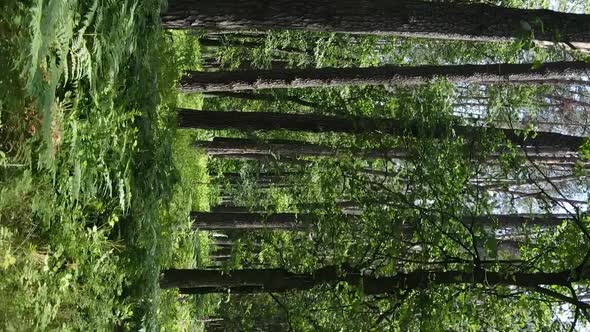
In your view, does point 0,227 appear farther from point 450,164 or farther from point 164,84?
point 450,164

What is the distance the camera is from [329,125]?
9.77m

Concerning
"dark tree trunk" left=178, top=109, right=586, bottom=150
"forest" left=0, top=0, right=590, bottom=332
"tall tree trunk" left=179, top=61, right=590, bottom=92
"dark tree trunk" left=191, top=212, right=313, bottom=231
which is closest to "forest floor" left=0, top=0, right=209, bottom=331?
"forest" left=0, top=0, right=590, bottom=332

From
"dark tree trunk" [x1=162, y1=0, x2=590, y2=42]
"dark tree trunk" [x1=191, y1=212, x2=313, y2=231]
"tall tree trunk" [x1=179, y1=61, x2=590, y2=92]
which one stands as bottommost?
"dark tree trunk" [x1=162, y1=0, x2=590, y2=42]

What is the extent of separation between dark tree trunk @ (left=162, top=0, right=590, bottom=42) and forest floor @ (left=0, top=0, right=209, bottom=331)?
584 millimetres

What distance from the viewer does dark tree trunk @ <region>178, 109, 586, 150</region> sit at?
26.0ft

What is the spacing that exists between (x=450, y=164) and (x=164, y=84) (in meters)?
3.59

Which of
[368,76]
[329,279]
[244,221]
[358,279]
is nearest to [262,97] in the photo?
[244,221]

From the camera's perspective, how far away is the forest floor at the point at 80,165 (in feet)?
14.4

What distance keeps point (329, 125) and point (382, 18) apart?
4.01 metres

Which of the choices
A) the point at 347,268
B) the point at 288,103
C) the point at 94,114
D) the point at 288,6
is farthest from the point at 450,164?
the point at 288,103

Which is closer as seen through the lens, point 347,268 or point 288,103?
point 347,268

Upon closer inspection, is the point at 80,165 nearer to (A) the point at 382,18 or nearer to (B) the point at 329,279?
(B) the point at 329,279

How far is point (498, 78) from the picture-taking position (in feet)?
30.1

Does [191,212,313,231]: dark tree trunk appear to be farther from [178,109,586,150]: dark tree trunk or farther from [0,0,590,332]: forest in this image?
[0,0,590,332]: forest
